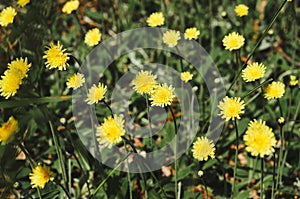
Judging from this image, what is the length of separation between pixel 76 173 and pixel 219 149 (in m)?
0.58

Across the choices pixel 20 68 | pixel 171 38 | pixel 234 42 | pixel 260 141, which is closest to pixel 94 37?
pixel 171 38

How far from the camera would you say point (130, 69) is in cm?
203

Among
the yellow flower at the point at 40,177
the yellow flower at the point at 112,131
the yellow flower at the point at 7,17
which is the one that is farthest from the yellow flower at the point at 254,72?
the yellow flower at the point at 7,17

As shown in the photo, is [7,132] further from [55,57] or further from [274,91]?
[274,91]

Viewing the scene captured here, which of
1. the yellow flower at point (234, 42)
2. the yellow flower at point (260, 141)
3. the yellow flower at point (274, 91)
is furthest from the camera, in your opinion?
the yellow flower at point (234, 42)

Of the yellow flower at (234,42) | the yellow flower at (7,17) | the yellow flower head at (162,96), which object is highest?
the yellow flower at (7,17)

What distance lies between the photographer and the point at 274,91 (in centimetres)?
137

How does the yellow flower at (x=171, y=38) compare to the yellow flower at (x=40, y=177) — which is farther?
the yellow flower at (x=171, y=38)

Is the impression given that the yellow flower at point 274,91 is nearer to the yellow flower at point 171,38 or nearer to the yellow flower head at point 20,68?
the yellow flower at point 171,38

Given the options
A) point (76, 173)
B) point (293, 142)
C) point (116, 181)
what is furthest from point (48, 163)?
point (293, 142)

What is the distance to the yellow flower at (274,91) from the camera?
4.48 feet

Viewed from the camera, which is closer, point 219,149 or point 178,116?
point 219,149

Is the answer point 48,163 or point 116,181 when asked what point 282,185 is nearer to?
point 116,181

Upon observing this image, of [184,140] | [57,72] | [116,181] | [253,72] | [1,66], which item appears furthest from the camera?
[57,72]
